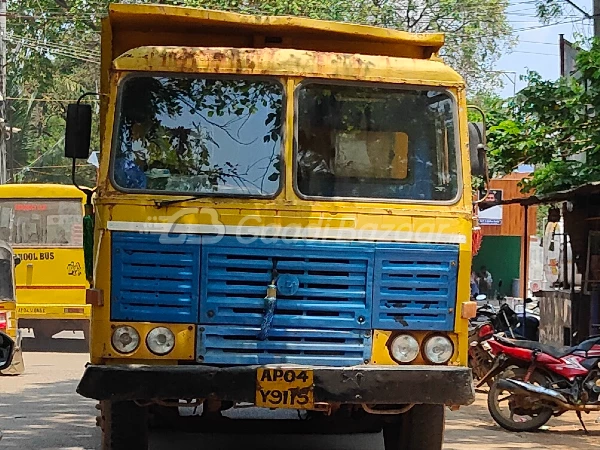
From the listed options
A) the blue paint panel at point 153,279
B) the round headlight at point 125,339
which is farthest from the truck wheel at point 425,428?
the round headlight at point 125,339

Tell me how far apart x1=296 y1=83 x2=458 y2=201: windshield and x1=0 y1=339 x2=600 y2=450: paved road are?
283 centimetres

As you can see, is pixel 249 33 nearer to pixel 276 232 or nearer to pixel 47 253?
pixel 276 232

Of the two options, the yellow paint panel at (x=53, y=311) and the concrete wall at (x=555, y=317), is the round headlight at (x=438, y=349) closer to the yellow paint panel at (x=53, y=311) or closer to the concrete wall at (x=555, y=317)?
the concrete wall at (x=555, y=317)

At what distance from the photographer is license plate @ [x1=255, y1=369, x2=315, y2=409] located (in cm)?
632

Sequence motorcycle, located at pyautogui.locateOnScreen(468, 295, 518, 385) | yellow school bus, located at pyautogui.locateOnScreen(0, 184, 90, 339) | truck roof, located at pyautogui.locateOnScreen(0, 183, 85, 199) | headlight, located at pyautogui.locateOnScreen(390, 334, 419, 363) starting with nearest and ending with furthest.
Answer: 1. headlight, located at pyautogui.locateOnScreen(390, 334, 419, 363)
2. motorcycle, located at pyautogui.locateOnScreen(468, 295, 518, 385)
3. yellow school bus, located at pyautogui.locateOnScreen(0, 184, 90, 339)
4. truck roof, located at pyautogui.locateOnScreen(0, 183, 85, 199)

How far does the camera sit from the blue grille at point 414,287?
21.6 feet

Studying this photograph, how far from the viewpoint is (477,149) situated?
7.04m

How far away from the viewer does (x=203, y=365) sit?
6422 mm

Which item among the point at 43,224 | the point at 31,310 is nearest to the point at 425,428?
the point at 31,310

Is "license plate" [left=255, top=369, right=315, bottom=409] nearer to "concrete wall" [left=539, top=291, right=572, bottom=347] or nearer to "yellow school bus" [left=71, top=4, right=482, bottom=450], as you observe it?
"yellow school bus" [left=71, top=4, right=482, bottom=450]

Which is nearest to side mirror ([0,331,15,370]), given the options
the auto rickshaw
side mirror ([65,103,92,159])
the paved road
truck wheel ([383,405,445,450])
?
side mirror ([65,103,92,159])

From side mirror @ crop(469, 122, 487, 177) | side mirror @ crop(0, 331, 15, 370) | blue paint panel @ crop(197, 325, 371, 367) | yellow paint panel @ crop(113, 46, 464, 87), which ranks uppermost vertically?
yellow paint panel @ crop(113, 46, 464, 87)

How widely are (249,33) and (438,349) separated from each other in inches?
87.9

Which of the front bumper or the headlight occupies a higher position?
the headlight
